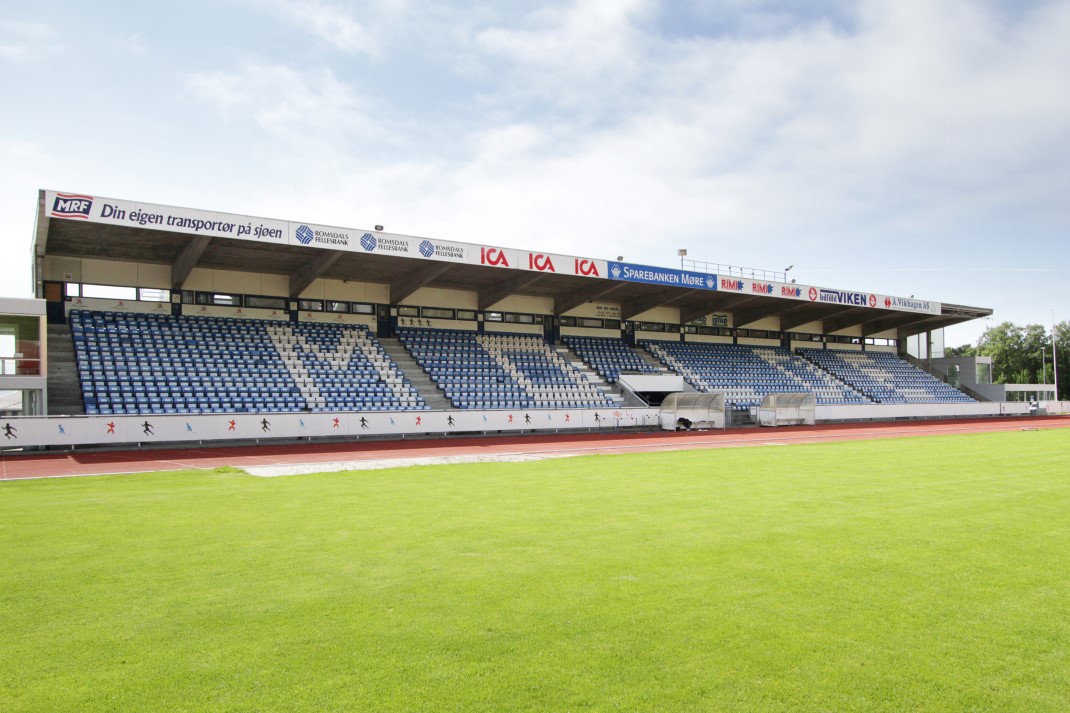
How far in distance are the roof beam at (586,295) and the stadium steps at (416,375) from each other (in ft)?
32.5

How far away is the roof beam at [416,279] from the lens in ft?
96.0

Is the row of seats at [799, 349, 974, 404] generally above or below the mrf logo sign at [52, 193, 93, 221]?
below

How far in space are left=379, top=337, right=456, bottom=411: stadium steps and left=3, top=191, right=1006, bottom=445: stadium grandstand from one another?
0.09 meters

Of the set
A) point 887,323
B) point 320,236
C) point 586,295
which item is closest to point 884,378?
point 887,323

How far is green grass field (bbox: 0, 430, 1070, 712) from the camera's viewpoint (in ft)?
12.0

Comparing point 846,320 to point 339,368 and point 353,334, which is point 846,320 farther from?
point 339,368

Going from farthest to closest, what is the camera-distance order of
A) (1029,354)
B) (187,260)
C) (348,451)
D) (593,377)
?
(1029,354) → (593,377) → (187,260) → (348,451)

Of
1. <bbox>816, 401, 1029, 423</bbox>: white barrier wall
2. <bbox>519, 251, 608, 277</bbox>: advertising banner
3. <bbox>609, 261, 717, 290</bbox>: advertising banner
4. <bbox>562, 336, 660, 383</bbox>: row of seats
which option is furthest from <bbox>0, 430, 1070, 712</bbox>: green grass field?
<bbox>816, 401, 1029, 423</bbox>: white barrier wall

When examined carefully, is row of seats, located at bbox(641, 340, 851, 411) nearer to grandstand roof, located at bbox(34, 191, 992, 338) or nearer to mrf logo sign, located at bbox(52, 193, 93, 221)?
grandstand roof, located at bbox(34, 191, 992, 338)

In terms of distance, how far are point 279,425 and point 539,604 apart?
66.0ft

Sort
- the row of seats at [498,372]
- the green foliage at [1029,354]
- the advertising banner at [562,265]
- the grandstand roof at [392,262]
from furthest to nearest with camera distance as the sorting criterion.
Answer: the green foliage at [1029,354] → the row of seats at [498,372] → the advertising banner at [562,265] → the grandstand roof at [392,262]

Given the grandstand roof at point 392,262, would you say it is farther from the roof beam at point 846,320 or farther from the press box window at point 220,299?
the press box window at point 220,299

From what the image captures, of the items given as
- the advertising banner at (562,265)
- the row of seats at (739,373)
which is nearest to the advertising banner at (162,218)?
the advertising banner at (562,265)

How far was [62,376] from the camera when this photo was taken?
23.1 m
